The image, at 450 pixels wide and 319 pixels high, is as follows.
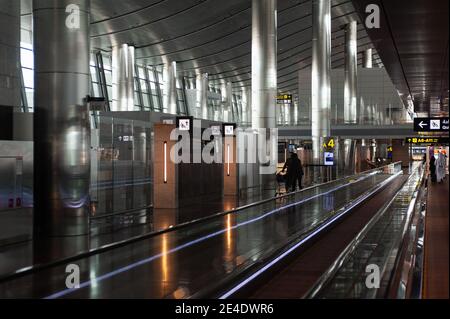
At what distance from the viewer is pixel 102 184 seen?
1584 centimetres

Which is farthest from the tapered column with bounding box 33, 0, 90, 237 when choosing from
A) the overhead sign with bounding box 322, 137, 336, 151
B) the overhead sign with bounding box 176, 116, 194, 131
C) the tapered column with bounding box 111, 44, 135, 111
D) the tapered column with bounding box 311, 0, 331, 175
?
the tapered column with bounding box 111, 44, 135, 111

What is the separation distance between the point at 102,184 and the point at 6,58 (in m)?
3.95

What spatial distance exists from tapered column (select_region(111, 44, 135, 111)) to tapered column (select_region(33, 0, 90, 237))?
3081 centimetres

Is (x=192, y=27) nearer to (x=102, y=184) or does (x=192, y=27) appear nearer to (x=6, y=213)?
(x=102, y=184)

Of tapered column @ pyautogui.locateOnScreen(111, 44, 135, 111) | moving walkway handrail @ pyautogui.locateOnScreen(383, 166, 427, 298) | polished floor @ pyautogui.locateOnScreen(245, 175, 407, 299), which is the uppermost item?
tapered column @ pyautogui.locateOnScreen(111, 44, 135, 111)

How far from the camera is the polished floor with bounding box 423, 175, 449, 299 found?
3.22 meters

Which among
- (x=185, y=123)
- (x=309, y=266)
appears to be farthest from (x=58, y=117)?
(x=309, y=266)

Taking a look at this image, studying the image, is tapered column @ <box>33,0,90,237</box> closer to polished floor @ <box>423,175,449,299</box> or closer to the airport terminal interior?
the airport terminal interior

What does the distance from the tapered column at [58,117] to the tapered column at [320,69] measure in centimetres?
2823

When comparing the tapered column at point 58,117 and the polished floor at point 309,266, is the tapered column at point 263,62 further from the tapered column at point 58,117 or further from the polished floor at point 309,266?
the tapered column at point 58,117

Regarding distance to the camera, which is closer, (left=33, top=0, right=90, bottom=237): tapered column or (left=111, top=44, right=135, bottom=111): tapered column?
(left=33, top=0, right=90, bottom=237): tapered column

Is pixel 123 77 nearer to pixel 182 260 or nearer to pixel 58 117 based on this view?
pixel 58 117

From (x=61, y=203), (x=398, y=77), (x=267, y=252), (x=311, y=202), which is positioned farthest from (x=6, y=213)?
(x=398, y=77)

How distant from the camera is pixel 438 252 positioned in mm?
7137
